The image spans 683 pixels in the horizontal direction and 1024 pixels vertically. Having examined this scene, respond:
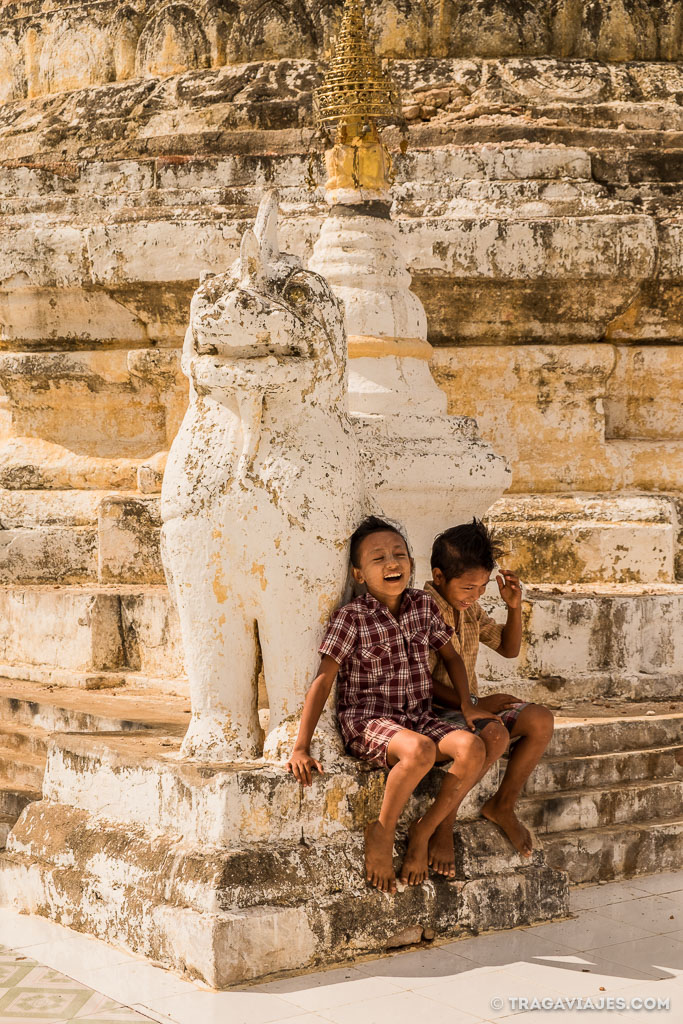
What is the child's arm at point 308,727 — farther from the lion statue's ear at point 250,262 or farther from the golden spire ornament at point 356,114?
the golden spire ornament at point 356,114

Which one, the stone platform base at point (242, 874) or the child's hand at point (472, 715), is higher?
the child's hand at point (472, 715)

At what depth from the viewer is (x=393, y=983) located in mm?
4391

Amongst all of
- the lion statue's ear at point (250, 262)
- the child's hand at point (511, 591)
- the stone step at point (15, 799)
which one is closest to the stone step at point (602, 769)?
the child's hand at point (511, 591)

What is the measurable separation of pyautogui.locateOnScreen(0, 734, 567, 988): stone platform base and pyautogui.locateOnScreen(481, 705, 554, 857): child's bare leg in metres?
0.05

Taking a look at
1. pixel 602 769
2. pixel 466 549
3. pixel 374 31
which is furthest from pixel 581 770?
pixel 374 31

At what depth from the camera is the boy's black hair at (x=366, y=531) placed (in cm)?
486

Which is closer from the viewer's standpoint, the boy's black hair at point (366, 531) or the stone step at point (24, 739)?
the boy's black hair at point (366, 531)

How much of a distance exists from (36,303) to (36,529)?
4.70 feet

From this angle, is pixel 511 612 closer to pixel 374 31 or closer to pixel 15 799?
pixel 15 799

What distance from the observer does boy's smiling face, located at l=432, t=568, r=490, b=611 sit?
16.6 ft

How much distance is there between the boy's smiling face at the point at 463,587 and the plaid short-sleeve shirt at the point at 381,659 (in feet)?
0.86

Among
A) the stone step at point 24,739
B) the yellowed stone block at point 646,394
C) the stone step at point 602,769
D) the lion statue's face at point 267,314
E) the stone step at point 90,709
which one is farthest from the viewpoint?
the yellowed stone block at point 646,394

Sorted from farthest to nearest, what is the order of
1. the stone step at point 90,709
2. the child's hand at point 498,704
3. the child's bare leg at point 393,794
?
the stone step at point 90,709
the child's hand at point 498,704
the child's bare leg at point 393,794

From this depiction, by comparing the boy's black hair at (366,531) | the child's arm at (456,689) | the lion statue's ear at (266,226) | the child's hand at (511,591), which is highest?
the lion statue's ear at (266,226)
